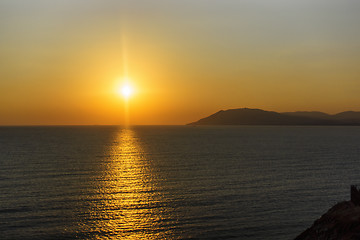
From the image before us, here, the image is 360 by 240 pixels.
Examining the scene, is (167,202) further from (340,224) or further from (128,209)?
(340,224)

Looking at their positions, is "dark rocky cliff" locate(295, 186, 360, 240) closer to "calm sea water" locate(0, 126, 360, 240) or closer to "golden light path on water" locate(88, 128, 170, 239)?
"calm sea water" locate(0, 126, 360, 240)

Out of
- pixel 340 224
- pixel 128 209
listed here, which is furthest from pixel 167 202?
pixel 340 224

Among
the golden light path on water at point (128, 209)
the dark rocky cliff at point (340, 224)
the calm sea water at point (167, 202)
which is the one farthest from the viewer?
the calm sea water at point (167, 202)

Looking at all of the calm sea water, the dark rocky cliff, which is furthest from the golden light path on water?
the dark rocky cliff

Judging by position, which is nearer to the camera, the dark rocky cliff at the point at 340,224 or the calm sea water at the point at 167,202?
the dark rocky cliff at the point at 340,224

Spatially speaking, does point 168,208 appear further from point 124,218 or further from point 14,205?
point 14,205

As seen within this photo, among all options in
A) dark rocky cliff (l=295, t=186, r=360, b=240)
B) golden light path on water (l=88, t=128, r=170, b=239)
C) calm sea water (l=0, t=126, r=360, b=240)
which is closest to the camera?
dark rocky cliff (l=295, t=186, r=360, b=240)

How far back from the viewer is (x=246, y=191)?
52.3 metres

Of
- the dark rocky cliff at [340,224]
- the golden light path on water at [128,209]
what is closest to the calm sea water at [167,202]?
the golden light path on water at [128,209]

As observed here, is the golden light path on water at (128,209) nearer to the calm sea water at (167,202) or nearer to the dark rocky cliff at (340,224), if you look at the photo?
the calm sea water at (167,202)

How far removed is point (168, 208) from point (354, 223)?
24.9m

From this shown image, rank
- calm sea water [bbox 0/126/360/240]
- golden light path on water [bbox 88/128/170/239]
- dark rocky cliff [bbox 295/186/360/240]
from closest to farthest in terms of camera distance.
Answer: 1. dark rocky cliff [bbox 295/186/360/240]
2. golden light path on water [bbox 88/128/170/239]
3. calm sea water [bbox 0/126/360/240]

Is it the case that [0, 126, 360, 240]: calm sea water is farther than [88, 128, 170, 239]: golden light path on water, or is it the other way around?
[0, 126, 360, 240]: calm sea water

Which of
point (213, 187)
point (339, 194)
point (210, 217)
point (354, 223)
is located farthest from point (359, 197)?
point (213, 187)
